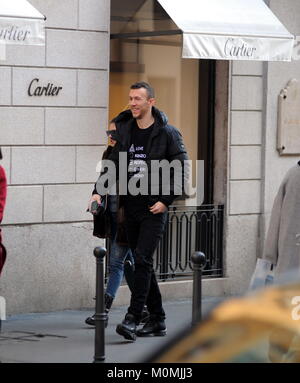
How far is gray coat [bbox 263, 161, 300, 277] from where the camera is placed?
24.5 ft

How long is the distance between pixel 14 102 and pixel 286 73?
373 centimetres

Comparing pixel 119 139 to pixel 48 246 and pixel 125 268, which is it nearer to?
pixel 125 268

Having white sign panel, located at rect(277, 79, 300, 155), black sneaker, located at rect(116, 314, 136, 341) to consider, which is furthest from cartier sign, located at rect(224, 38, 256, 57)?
black sneaker, located at rect(116, 314, 136, 341)

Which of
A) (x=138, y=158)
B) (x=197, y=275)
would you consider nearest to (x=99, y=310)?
(x=197, y=275)

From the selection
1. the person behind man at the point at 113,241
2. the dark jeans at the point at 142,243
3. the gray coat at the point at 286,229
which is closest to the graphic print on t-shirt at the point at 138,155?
the dark jeans at the point at 142,243

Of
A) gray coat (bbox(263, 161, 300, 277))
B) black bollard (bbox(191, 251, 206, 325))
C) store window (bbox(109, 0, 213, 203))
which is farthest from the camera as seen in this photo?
store window (bbox(109, 0, 213, 203))

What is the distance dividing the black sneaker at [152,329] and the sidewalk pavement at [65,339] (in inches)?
2.0

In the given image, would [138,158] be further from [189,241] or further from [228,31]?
[189,241]

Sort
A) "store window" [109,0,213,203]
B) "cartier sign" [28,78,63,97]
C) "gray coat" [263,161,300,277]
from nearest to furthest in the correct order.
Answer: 1. "gray coat" [263,161,300,277]
2. "cartier sign" [28,78,63,97]
3. "store window" [109,0,213,203]

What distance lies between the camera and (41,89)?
1070cm

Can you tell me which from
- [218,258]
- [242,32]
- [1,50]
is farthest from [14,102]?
[218,258]

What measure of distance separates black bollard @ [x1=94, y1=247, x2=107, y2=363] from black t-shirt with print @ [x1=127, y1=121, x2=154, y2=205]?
4.07ft

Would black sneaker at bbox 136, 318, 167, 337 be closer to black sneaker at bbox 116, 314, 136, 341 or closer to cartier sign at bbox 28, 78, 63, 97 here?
black sneaker at bbox 116, 314, 136, 341

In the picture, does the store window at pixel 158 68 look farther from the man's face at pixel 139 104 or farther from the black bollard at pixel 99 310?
the black bollard at pixel 99 310
